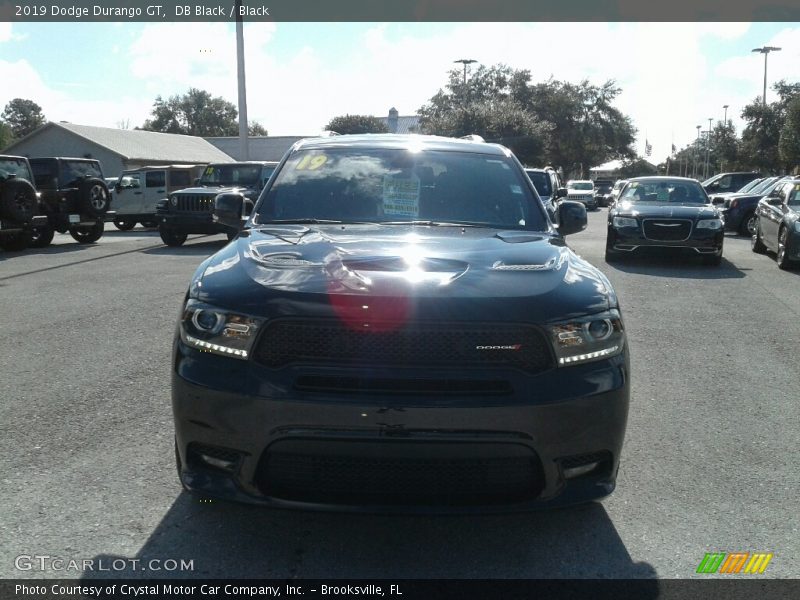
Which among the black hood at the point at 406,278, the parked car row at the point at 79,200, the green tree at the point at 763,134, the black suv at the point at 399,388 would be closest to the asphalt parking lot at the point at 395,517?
the black suv at the point at 399,388

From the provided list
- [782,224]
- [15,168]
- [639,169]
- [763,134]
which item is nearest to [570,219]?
[782,224]

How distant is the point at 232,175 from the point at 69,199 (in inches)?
147

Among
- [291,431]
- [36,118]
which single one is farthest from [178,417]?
[36,118]

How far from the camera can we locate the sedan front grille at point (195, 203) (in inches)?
687

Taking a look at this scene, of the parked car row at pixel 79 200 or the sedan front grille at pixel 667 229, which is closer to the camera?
the sedan front grille at pixel 667 229

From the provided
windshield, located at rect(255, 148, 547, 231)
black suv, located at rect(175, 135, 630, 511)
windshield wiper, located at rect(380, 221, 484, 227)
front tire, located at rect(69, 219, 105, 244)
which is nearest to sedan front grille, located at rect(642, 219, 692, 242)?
windshield, located at rect(255, 148, 547, 231)

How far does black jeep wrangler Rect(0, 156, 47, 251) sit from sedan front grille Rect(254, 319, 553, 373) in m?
14.7

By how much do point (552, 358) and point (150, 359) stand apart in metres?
4.42

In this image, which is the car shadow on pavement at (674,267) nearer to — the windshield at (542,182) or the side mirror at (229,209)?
the windshield at (542,182)

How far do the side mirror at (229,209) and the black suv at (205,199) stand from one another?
40.0 ft

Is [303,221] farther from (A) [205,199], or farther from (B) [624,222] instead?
(A) [205,199]

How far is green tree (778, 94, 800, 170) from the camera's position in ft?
128

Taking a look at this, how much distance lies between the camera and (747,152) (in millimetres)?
50188

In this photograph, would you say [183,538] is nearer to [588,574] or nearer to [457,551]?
[457,551]
